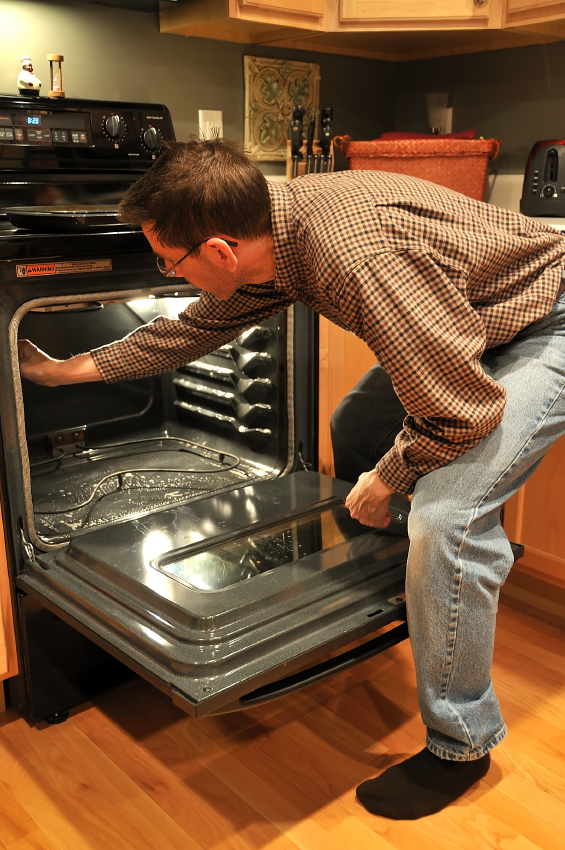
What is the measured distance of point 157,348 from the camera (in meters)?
1.42

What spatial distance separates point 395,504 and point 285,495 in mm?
210

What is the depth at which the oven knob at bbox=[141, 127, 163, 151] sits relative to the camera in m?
1.75

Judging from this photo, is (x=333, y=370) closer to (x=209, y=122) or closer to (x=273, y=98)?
(x=209, y=122)

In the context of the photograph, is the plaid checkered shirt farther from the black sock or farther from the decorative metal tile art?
the decorative metal tile art

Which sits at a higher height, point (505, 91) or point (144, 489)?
point (505, 91)

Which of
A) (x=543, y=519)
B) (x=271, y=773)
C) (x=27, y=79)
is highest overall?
(x=27, y=79)

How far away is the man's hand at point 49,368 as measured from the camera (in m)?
1.37

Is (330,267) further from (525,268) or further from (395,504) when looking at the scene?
(395,504)

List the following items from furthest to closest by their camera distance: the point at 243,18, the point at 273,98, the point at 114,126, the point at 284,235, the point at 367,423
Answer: the point at 273,98
the point at 243,18
the point at 114,126
the point at 367,423
the point at 284,235

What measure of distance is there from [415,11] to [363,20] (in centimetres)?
13

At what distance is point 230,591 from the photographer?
1147 mm

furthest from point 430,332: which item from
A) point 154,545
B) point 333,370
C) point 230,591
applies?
point 333,370

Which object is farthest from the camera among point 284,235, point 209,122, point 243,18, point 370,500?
point 209,122

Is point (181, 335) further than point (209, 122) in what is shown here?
No
